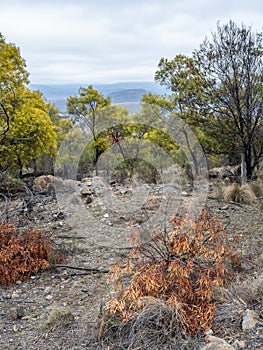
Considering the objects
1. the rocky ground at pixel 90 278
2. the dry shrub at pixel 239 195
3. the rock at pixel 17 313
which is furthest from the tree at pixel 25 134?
the rock at pixel 17 313

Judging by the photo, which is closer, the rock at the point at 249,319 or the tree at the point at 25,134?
the rock at the point at 249,319

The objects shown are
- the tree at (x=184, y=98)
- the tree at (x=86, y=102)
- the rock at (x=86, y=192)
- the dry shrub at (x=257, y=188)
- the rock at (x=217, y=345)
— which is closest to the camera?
the rock at (x=217, y=345)

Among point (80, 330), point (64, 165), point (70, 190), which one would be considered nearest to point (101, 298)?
point (80, 330)

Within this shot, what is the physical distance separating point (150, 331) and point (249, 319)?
2.39ft

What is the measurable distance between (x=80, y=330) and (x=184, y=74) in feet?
27.1

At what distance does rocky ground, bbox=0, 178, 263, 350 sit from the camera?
2.59 meters

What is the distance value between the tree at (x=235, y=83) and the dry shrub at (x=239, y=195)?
1.78 m

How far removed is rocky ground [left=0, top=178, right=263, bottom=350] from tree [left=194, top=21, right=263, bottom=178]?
2058 millimetres

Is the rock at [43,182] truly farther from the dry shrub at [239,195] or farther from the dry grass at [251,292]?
the dry grass at [251,292]

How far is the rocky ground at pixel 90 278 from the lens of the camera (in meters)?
2.59

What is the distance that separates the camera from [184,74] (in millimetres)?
9602

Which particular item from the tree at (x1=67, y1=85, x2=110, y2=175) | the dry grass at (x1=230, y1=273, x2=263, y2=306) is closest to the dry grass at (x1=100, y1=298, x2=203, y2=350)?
the dry grass at (x1=230, y1=273, x2=263, y2=306)

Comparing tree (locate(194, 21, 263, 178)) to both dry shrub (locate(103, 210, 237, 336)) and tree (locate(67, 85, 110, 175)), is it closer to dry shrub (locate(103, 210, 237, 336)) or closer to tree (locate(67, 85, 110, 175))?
tree (locate(67, 85, 110, 175))

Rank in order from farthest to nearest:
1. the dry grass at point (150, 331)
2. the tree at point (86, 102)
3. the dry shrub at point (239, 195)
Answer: the tree at point (86, 102) → the dry shrub at point (239, 195) → the dry grass at point (150, 331)
